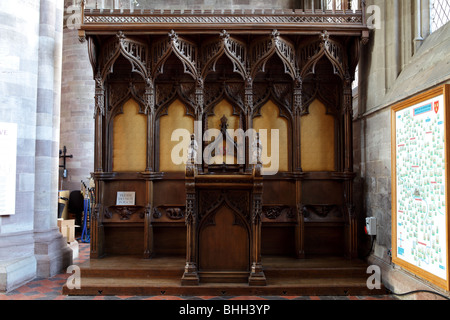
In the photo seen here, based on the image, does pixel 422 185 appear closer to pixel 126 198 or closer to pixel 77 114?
pixel 126 198

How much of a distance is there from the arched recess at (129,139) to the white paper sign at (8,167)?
5.09 ft

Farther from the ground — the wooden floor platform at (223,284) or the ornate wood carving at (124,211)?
the ornate wood carving at (124,211)

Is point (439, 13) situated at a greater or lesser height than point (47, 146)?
greater

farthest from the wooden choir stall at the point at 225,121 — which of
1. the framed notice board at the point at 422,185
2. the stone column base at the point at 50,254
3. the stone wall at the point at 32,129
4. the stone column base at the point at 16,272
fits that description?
the framed notice board at the point at 422,185

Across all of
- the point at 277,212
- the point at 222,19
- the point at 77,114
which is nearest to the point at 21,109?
the point at 222,19

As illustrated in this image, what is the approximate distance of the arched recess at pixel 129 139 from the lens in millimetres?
6133

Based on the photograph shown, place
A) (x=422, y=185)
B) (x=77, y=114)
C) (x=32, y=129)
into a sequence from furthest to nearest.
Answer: (x=77, y=114) < (x=32, y=129) < (x=422, y=185)

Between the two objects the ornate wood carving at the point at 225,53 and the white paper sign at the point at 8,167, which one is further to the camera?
the ornate wood carving at the point at 225,53

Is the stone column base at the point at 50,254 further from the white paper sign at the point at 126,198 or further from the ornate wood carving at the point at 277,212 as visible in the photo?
the ornate wood carving at the point at 277,212

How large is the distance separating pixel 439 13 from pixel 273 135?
2950 millimetres

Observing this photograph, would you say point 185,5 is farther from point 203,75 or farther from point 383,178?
point 383,178

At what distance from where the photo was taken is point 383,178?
4.96m

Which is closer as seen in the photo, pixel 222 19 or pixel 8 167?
pixel 8 167

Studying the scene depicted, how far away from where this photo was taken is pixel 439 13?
15.5 ft
